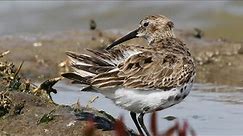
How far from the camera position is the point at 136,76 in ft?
20.4

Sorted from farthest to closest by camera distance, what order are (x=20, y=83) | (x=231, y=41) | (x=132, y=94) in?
(x=231, y=41), (x=20, y=83), (x=132, y=94)

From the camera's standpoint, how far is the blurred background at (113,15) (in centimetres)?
1408

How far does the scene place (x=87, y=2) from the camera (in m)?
15.2

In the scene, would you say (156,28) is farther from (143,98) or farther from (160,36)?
(143,98)

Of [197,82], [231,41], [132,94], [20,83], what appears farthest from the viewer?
[231,41]

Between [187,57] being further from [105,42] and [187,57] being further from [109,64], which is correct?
[105,42]

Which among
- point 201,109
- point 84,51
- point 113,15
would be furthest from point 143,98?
point 113,15

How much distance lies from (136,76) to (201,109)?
2.11 m

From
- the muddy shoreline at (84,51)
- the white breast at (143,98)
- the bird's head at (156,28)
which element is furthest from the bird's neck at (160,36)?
the muddy shoreline at (84,51)

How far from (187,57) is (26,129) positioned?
4.41ft

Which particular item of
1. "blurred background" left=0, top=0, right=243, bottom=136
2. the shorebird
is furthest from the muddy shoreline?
the shorebird

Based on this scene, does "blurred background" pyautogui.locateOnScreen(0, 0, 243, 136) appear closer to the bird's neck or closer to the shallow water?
the shallow water

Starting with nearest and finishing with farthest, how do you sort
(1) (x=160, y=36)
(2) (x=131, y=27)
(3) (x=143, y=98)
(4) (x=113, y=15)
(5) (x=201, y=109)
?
(3) (x=143, y=98) → (1) (x=160, y=36) → (5) (x=201, y=109) → (2) (x=131, y=27) → (4) (x=113, y=15)

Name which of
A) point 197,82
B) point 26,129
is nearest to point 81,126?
point 26,129
